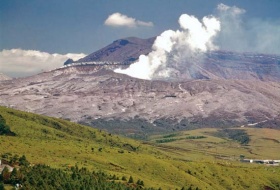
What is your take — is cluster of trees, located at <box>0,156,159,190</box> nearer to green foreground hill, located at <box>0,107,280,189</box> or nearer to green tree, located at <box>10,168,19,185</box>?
green tree, located at <box>10,168,19,185</box>

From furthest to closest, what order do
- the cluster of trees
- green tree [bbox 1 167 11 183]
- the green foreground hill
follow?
the green foreground hill → the cluster of trees → green tree [bbox 1 167 11 183]

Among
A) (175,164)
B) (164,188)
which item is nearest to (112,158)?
(175,164)

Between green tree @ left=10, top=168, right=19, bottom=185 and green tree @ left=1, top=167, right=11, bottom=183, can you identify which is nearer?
green tree @ left=10, top=168, right=19, bottom=185

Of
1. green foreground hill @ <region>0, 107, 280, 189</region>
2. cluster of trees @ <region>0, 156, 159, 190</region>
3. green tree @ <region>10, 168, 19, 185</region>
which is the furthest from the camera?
green foreground hill @ <region>0, 107, 280, 189</region>

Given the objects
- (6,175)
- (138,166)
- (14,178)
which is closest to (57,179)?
(14,178)

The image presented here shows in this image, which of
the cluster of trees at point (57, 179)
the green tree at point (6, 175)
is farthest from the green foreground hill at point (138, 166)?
the green tree at point (6, 175)

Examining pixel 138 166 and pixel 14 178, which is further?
pixel 138 166

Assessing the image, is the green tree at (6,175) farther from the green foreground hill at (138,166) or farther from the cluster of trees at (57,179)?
the green foreground hill at (138,166)

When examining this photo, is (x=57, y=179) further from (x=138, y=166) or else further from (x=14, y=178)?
(x=138, y=166)

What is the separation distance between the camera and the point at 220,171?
169 metres

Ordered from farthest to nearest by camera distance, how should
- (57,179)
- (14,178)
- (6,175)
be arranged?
(57,179) → (6,175) → (14,178)

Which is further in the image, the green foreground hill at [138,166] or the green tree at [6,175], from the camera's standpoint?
the green foreground hill at [138,166]

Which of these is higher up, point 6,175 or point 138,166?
point 6,175

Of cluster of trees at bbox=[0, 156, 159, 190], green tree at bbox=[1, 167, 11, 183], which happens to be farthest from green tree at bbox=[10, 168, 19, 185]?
green tree at bbox=[1, 167, 11, 183]
